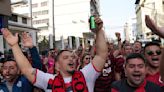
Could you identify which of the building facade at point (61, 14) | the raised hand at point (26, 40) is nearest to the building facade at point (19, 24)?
the building facade at point (61, 14)

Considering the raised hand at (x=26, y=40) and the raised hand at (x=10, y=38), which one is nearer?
the raised hand at (x=10, y=38)

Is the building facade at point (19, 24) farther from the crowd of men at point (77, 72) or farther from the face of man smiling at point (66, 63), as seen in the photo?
the face of man smiling at point (66, 63)

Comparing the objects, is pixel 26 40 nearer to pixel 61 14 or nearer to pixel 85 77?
pixel 85 77

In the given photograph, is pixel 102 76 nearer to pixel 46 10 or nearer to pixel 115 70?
pixel 115 70

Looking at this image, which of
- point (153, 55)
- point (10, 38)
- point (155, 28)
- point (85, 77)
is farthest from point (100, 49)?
point (155, 28)

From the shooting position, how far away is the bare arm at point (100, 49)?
482cm

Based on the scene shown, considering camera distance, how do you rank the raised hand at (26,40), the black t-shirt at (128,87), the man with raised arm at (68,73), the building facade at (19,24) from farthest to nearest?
the building facade at (19,24), the raised hand at (26,40), the man with raised arm at (68,73), the black t-shirt at (128,87)

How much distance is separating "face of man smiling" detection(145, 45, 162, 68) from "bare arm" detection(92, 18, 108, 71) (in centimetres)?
57

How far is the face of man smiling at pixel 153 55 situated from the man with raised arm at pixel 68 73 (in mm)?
570

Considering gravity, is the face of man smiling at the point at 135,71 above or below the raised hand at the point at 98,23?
below

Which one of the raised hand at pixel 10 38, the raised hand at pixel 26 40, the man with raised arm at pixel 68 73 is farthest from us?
the raised hand at pixel 26 40

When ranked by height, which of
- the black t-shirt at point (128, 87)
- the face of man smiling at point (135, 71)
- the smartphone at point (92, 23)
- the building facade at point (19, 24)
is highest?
the building facade at point (19, 24)

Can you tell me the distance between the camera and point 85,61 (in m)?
7.77

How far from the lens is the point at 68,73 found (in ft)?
15.6
